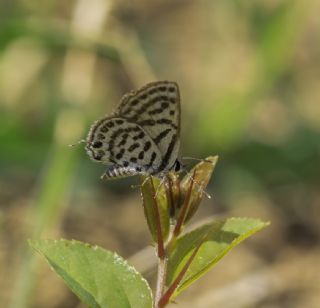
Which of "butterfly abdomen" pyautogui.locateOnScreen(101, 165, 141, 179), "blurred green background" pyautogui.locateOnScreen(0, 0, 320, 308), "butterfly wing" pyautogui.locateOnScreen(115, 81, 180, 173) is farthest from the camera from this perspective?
"blurred green background" pyautogui.locateOnScreen(0, 0, 320, 308)

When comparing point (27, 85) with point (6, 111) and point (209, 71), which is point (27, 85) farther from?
point (209, 71)

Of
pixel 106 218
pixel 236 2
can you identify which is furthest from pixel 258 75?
pixel 106 218

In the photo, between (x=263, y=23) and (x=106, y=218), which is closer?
(x=106, y=218)

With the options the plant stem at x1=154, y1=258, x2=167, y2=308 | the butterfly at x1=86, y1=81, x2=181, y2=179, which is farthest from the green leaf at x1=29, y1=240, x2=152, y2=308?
the butterfly at x1=86, y1=81, x2=181, y2=179

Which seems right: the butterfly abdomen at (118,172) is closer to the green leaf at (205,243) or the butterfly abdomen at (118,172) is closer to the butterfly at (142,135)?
the butterfly at (142,135)

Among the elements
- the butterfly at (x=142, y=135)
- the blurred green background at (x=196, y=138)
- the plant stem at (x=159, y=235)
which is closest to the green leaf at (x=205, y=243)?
the plant stem at (x=159, y=235)

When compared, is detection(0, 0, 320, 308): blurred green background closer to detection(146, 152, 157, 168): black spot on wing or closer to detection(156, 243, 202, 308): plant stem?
detection(146, 152, 157, 168): black spot on wing
